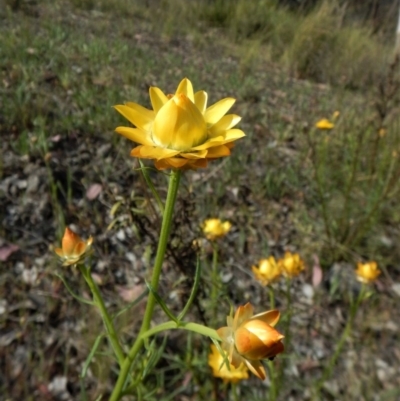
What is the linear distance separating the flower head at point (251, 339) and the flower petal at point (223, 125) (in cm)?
27

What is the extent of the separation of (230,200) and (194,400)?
1.12 metres

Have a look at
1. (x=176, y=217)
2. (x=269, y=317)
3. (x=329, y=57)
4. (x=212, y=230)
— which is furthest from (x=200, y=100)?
(x=329, y=57)

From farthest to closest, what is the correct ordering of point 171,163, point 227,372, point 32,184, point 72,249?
point 32,184
point 227,372
point 72,249
point 171,163

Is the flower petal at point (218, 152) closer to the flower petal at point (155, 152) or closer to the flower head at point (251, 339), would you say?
the flower petal at point (155, 152)

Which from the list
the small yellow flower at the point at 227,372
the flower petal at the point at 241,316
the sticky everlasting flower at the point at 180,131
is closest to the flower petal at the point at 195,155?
the sticky everlasting flower at the point at 180,131

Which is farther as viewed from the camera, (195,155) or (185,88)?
(185,88)

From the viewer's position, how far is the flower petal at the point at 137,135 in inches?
24.5

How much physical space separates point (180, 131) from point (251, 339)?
30 centimetres

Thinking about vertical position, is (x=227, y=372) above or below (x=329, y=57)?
above

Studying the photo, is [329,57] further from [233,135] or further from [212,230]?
[233,135]

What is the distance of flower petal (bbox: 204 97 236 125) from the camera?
708mm

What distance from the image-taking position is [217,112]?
718 mm

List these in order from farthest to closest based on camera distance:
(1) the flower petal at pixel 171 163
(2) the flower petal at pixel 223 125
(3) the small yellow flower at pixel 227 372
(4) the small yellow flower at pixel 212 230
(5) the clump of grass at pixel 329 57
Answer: (5) the clump of grass at pixel 329 57
(4) the small yellow flower at pixel 212 230
(3) the small yellow flower at pixel 227 372
(2) the flower petal at pixel 223 125
(1) the flower petal at pixel 171 163

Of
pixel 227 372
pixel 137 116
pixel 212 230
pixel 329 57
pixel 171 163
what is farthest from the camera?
pixel 329 57
